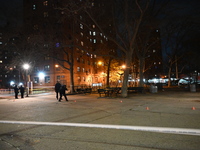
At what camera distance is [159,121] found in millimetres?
7512

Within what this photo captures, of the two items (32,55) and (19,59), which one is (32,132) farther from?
(19,59)

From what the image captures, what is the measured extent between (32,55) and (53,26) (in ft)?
18.0

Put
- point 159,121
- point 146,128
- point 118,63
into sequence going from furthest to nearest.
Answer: point 118,63 < point 159,121 < point 146,128

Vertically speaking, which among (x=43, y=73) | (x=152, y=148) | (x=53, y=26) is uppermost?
(x=53, y=26)

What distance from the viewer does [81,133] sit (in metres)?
6.07

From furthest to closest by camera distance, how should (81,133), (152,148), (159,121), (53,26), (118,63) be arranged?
(118,63) → (53,26) → (159,121) → (81,133) → (152,148)

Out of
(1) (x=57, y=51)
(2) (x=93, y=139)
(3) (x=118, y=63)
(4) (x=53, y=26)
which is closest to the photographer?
(2) (x=93, y=139)

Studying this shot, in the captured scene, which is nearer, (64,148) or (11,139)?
(64,148)

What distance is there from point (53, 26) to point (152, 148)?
24017mm

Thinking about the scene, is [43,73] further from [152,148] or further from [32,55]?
[152,148]

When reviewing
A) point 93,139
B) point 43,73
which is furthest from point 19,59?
point 93,139

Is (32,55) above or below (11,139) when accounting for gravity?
above

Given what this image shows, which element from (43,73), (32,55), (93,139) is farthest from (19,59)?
(93,139)

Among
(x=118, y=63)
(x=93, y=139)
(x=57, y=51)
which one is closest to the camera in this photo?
(x=93, y=139)
